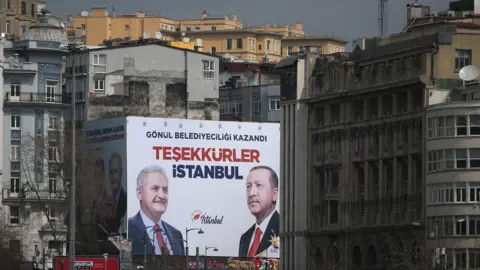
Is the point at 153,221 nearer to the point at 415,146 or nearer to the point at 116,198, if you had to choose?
the point at 116,198

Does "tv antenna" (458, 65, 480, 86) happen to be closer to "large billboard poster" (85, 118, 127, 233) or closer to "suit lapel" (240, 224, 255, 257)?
"large billboard poster" (85, 118, 127, 233)

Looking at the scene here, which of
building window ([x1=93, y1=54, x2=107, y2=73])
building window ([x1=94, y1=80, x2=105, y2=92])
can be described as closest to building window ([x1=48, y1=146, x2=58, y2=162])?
building window ([x1=94, y1=80, x2=105, y2=92])

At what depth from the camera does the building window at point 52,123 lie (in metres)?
181

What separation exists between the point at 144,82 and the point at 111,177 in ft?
45.5

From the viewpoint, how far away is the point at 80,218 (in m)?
176

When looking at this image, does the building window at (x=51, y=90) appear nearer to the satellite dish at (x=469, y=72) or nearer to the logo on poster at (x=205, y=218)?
the logo on poster at (x=205, y=218)

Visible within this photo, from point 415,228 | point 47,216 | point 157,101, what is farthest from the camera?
point 157,101

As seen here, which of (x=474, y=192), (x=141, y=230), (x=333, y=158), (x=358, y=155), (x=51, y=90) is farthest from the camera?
(x=51, y=90)

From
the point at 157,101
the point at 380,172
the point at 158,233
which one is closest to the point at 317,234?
the point at 380,172

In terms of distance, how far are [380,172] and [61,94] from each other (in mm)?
48618

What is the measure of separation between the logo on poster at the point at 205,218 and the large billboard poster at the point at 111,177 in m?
6.56

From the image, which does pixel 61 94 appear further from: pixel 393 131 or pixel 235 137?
pixel 393 131

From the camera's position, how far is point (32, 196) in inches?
7042

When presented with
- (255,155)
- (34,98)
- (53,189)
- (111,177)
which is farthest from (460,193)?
(34,98)
